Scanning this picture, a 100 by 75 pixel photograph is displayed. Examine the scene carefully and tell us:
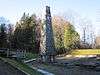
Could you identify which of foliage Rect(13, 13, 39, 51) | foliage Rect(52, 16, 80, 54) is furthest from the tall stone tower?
foliage Rect(13, 13, 39, 51)

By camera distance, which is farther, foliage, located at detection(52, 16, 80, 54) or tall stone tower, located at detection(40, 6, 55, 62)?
foliage, located at detection(52, 16, 80, 54)

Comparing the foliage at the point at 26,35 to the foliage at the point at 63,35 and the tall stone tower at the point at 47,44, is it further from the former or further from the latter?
the tall stone tower at the point at 47,44

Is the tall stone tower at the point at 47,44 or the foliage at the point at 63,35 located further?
the foliage at the point at 63,35

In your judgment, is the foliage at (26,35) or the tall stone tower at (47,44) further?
the foliage at (26,35)

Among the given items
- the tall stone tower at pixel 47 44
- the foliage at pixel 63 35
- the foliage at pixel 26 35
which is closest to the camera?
the tall stone tower at pixel 47 44

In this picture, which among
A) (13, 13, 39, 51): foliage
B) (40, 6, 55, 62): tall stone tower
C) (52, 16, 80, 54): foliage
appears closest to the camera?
(40, 6, 55, 62): tall stone tower

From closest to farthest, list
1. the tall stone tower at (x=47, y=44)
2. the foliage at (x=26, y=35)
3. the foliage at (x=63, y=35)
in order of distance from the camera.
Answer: the tall stone tower at (x=47, y=44) → the foliage at (x=63, y=35) → the foliage at (x=26, y=35)

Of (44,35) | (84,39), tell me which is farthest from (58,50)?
(84,39)

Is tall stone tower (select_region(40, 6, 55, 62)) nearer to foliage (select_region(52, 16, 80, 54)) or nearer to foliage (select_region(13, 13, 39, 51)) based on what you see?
foliage (select_region(52, 16, 80, 54))

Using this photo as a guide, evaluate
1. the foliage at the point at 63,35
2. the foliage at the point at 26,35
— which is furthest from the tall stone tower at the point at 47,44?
the foliage at the point at 26,35

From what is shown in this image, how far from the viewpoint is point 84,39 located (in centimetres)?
11012

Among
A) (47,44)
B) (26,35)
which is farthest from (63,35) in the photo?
(47,44)

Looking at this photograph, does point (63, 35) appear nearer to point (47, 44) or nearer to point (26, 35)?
point (26, 35)

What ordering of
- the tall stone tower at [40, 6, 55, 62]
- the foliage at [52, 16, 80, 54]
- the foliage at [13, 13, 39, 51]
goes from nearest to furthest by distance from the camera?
the tall stone tower at [40, 6, 55, 62] → the foliage at [52, 16, 80, 54] → the foliage at [13, 13, 39, 51]
